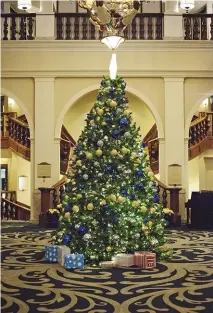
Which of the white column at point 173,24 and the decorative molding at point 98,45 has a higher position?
the white column at point 173,24

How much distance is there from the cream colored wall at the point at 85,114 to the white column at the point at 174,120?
6.73 ft

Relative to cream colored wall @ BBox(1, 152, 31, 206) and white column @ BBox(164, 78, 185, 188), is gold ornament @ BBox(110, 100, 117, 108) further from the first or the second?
cream colored wall @ BBox(1, 152, 31, 206)

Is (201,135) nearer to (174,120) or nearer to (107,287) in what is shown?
(174,120)

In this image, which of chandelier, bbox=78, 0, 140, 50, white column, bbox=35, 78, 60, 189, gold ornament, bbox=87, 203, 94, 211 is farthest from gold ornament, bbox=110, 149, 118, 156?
white column, bbox=35, 78, 60, 189

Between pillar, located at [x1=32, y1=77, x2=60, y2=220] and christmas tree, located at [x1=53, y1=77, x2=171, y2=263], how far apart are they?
4816mm

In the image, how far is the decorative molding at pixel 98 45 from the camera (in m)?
11.3

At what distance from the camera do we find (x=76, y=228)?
20.1 feet

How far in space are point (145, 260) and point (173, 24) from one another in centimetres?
719

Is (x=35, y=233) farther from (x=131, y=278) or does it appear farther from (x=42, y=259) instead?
(x=131, y=278)

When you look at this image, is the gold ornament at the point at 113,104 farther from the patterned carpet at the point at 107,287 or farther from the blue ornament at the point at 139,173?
the patterned carpet at the point at 107,287

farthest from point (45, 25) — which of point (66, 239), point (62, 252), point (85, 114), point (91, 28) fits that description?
point (62, 252)

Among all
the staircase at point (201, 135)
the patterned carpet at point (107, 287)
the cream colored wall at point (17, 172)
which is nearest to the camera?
the patterned carpet at point (107, 287)

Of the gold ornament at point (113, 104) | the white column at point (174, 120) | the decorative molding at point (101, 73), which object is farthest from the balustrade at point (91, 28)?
the gold ornament at point (113, 104)

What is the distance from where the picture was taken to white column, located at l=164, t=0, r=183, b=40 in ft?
37.3
